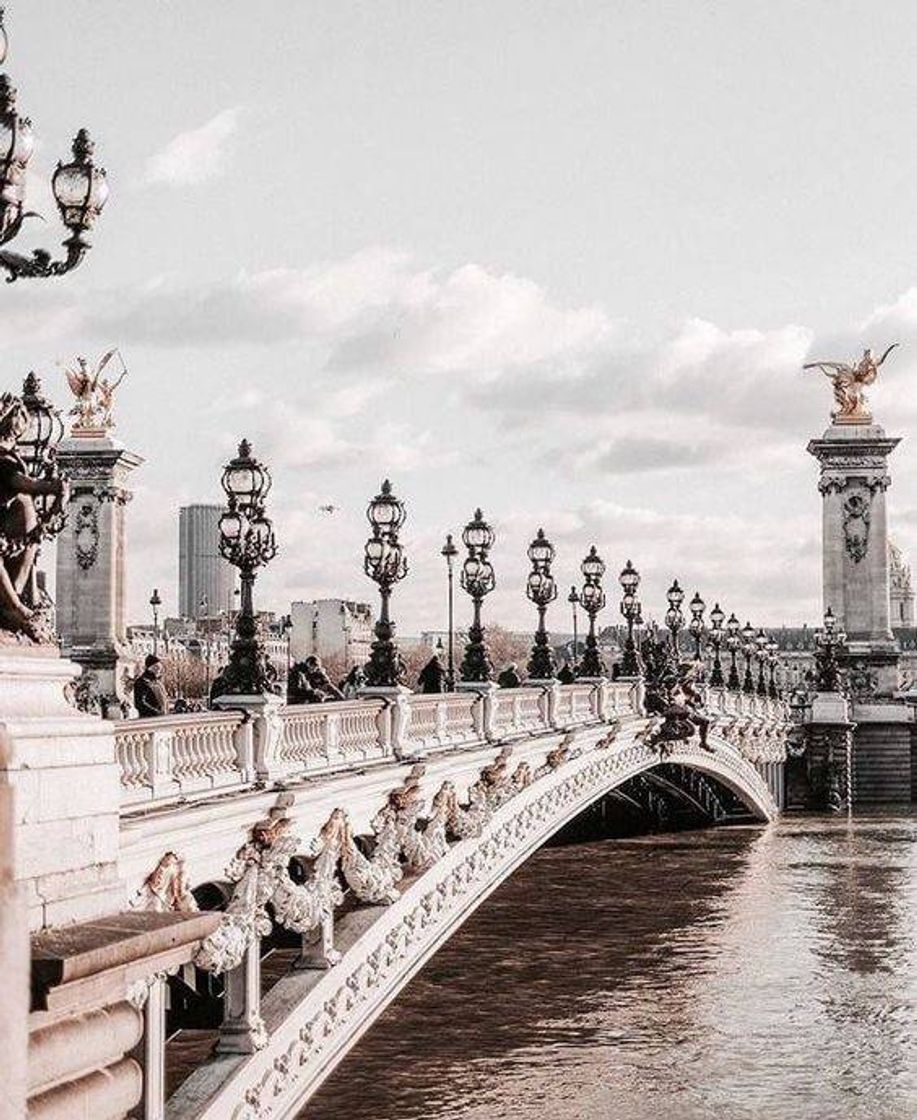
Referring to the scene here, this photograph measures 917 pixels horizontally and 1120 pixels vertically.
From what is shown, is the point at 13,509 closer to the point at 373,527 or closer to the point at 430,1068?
the point at 373,527

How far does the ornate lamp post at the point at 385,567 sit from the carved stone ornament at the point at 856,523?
6826 centimetres

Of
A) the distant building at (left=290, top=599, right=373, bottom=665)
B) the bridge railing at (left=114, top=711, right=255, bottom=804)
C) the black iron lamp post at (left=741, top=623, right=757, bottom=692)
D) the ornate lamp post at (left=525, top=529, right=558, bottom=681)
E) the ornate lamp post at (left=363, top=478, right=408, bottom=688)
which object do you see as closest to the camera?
the bridge railing at (left=114, top=711, right=255, bottom=804)

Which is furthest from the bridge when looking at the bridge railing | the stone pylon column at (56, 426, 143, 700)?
the stone pylon column at (56, 426, 143, 700)

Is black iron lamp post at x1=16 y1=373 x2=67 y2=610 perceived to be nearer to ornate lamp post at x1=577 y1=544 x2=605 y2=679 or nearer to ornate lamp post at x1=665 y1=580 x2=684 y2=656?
ornate lamp post at x1=577 y1=544 x2=605 y2=679

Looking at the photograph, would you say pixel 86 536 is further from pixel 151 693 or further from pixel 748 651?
pixel 151 693

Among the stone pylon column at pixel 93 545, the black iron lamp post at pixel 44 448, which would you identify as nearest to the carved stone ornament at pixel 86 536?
the stone pylon column at pixel 93 545

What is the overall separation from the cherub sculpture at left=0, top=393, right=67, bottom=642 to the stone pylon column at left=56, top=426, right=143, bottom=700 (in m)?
45.7

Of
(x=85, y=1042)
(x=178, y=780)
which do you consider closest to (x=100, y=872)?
(x=85, y=1042)

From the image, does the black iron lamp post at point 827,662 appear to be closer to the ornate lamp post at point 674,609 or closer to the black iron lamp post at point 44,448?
the ornate lamp post at point 674,609

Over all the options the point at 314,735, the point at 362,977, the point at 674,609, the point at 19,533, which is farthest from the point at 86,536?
the point at 19,533

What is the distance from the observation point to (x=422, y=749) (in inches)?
926

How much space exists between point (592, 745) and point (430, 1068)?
10.9 m

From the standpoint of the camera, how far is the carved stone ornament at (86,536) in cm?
5669

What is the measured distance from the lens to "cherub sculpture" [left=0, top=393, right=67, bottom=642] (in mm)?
10422
